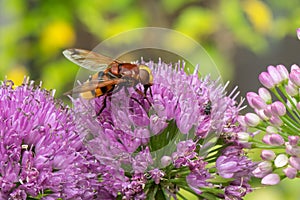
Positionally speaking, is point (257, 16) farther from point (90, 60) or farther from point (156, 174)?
point (156, 174)

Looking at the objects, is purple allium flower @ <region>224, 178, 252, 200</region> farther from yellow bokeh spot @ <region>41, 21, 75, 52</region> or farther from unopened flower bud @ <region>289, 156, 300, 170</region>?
yellow bokeh spot @ <region>41, 21, 75, 52</region>

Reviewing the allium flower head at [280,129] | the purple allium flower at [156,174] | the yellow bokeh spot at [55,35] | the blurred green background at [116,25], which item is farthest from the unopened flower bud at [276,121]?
the yellow bokeh spot at [55,35]

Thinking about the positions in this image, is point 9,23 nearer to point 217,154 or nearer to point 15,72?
point 15,72

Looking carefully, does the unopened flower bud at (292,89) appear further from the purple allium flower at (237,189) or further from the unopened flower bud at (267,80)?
the purple allium flower at (237,189)

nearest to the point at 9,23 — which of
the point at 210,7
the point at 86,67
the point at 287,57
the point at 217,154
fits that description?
the point at 210,7

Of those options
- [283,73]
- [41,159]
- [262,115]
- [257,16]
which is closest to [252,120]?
[262,115]

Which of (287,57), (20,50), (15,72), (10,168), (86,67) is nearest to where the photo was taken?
(10,168)
